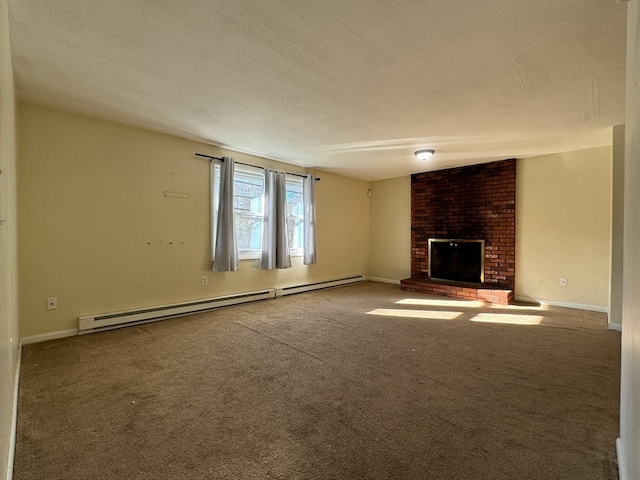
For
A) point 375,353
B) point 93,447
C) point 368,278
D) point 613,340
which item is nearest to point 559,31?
point 375,353

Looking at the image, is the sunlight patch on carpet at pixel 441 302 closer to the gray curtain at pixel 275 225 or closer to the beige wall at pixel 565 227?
the beige wall at pixel 565 227

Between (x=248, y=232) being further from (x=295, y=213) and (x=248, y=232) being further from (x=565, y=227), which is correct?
(x=565, y=227)

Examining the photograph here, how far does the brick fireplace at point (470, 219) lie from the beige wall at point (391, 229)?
207 millimetres

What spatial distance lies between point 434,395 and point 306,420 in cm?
86

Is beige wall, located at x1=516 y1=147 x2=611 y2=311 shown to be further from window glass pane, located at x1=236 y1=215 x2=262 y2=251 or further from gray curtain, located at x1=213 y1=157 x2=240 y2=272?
gray curtain, located at x1=213 y1=157 x2=240 y2=272

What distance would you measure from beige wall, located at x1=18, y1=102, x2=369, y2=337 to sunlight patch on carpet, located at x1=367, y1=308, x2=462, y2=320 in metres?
2.14

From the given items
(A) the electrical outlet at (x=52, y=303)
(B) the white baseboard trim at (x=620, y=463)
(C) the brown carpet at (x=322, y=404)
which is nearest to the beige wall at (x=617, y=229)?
(C) the brown carpet at (x=322, y=404)

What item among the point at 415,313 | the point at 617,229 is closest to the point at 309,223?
the point at 415,313

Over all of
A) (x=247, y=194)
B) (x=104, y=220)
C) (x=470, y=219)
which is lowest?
(x=104, y=220)

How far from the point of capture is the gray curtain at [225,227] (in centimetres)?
405

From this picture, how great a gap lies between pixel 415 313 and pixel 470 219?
2331 mm

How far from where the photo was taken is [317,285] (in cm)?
555

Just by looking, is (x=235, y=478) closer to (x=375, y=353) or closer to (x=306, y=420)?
(x=306, y=420)

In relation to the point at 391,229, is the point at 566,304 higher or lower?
lower
